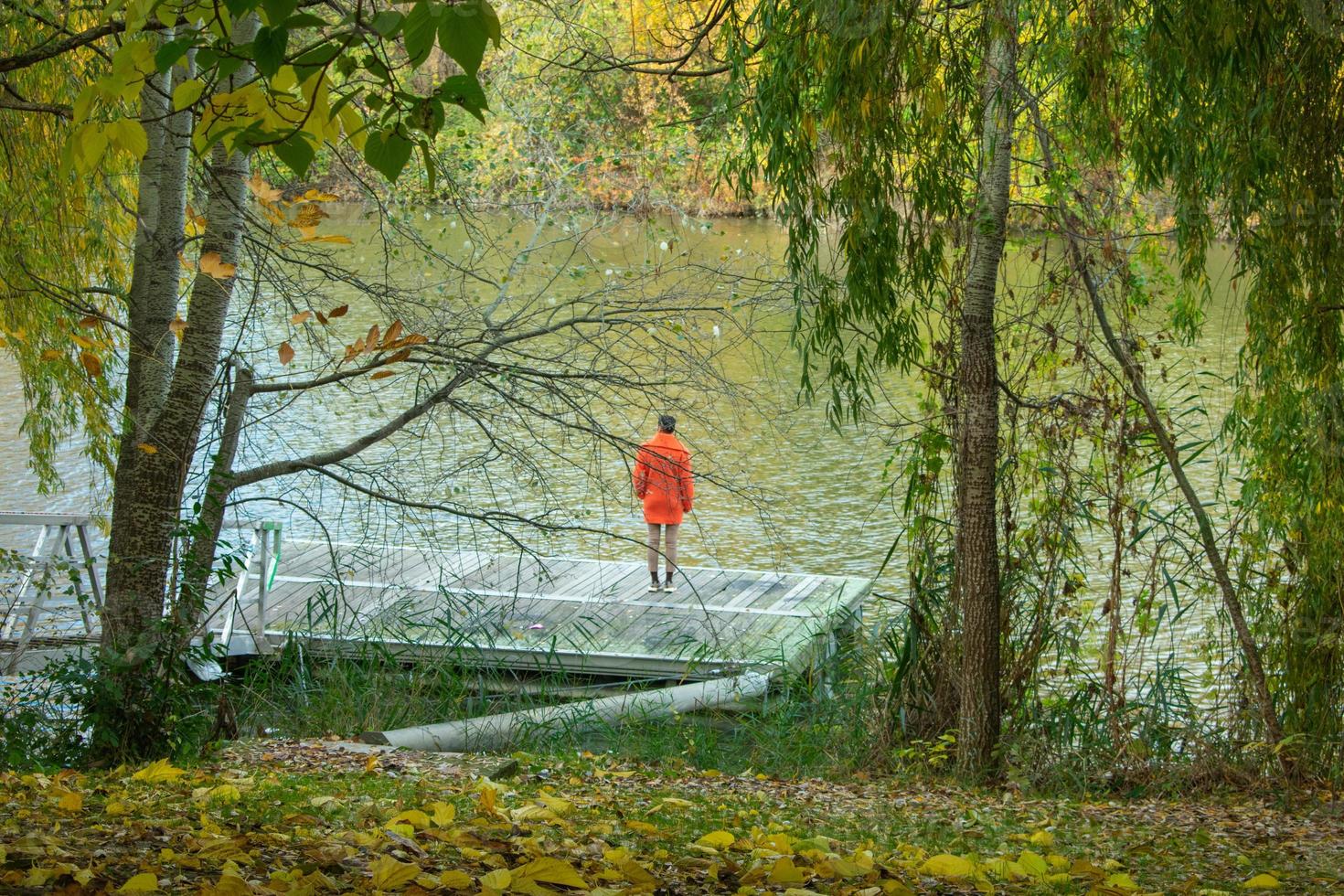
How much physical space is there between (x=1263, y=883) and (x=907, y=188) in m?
3.23

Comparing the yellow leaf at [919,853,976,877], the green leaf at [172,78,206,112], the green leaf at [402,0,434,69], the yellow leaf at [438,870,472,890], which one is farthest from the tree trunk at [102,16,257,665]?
the green leaf at [402,0,434,69]

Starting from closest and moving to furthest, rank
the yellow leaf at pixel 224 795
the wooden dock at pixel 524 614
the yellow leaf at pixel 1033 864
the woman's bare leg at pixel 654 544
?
the yellow leaf at pixel 1033 864
the yellow leaf at pixel 224 795
the wooden dock at pixel 524 614
the woman's bare leg at pixel 654 544

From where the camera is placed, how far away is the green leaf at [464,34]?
2045 millimetres

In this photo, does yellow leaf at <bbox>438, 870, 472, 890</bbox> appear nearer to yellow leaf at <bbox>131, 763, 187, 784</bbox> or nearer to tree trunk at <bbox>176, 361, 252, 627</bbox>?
yellow leaf at <bbox>131, 763, 187, 784</bbox>

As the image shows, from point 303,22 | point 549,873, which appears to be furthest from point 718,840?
point 303,22

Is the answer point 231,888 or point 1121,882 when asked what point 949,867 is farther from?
point 231,888

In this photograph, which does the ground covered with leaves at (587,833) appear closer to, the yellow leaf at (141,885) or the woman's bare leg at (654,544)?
the yellow leaf at (141,885)

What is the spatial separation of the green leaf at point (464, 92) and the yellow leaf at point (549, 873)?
1583 millimetres

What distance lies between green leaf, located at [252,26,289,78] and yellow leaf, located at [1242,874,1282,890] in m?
3.41

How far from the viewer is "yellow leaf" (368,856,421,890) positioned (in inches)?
106

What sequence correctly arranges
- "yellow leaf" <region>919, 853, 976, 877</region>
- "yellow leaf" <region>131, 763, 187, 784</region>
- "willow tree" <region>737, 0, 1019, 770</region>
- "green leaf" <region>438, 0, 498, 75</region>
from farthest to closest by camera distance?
1. "willow tree" <region>737, 0, 1019, 770</region>
2. "yellow leaf" <region>131, 763, 187, 784</region>
3. "yellow leaf" <region>919, 853, 976, 877</region>
4. "green leaf" <region>438, 0, 498, 75</region>

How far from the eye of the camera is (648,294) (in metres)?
7.61

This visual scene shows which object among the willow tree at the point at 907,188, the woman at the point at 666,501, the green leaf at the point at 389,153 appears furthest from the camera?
the woman at the point at 666,501

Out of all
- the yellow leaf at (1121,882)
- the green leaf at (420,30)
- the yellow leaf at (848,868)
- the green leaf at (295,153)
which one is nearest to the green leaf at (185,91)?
the green leaf at (295,153)
